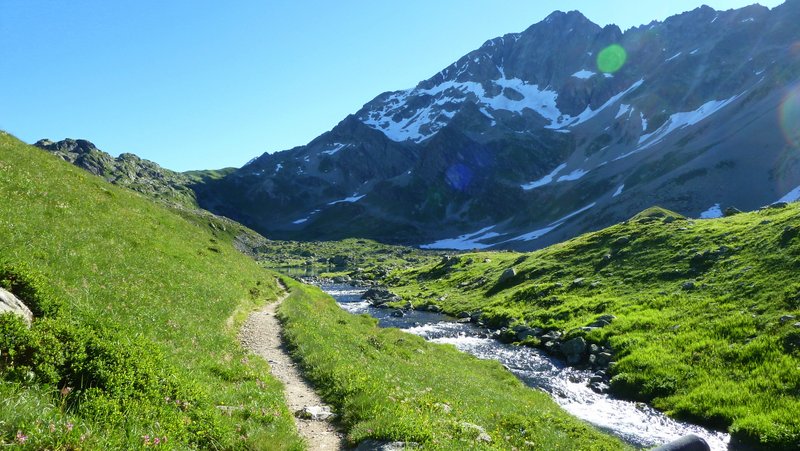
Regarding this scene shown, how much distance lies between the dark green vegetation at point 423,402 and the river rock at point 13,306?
897 cm

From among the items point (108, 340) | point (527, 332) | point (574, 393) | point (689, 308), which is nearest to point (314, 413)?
point (108, 340)

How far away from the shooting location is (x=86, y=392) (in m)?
8.90

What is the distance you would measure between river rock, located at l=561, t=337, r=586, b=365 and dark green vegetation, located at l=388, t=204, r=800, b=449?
1.88m

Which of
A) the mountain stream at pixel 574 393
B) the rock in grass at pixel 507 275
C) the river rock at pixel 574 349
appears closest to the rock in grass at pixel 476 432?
the mountain stream at pixel 574 393

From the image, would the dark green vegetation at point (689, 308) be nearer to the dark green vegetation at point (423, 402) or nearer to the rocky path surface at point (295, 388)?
the dark green vegetation at point (423, 402)

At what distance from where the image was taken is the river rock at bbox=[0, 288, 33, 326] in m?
9.74

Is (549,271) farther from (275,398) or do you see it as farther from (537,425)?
(275,398)

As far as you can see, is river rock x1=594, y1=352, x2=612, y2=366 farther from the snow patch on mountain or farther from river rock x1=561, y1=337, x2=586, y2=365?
the snow patch on mountain

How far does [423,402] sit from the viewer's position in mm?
16016

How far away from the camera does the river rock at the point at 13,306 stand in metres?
9.74

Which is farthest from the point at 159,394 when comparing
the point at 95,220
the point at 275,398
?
the point at 95,220

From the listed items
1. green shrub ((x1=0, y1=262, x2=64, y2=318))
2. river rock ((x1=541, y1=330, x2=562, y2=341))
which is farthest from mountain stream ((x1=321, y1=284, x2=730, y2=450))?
green shrub ((x1=0, y1=262, x2=64, y2=318))

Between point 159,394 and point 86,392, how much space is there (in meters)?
1.71

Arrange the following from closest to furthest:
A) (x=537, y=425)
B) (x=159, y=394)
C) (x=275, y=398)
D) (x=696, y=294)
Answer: (x=159, y=394), (x=275, y=398), (x=537, y=425), (x=696, y=294)
